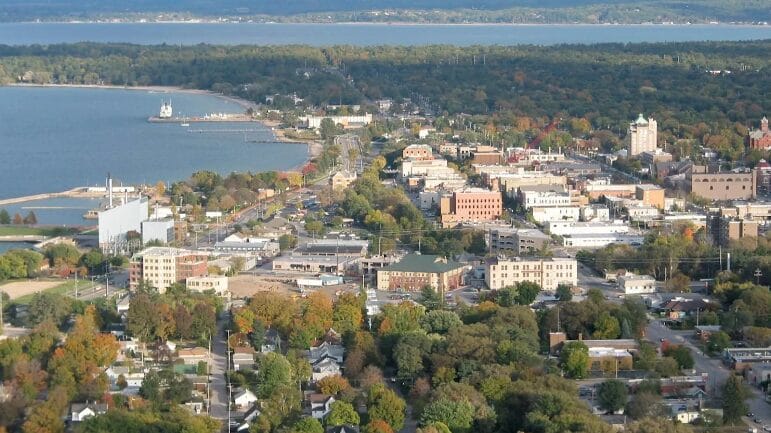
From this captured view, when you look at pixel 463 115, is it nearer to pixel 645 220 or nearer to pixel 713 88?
pixel 713 88

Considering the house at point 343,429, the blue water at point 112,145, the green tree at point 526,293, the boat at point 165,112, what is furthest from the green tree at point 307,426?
the boat at point 165,112

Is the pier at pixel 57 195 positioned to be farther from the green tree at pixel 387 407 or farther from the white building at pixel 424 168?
the green tree at pixel 387 407

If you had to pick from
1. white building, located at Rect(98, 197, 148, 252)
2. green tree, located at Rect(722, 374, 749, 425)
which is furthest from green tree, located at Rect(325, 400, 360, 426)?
white building, located at Rect(98, 197, 148, 252)

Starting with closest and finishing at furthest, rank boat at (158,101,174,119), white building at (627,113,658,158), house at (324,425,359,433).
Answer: house at (324,425,359,433) → white building at (627,113,658,158) → boat at (158,101,174,119)

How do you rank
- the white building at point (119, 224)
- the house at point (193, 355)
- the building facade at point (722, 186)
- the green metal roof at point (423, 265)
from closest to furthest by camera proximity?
the house at point (193, 355)
the green metal roof at point (423, 265)
the white building at point (119, 224)
the building facade at point (722, 186)

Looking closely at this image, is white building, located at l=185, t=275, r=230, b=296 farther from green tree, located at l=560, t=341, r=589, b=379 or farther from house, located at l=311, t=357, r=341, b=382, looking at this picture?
green tree, located at l=560, t=341, r=589, b=379

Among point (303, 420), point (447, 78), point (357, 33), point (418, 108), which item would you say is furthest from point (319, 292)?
point (357, 33)
